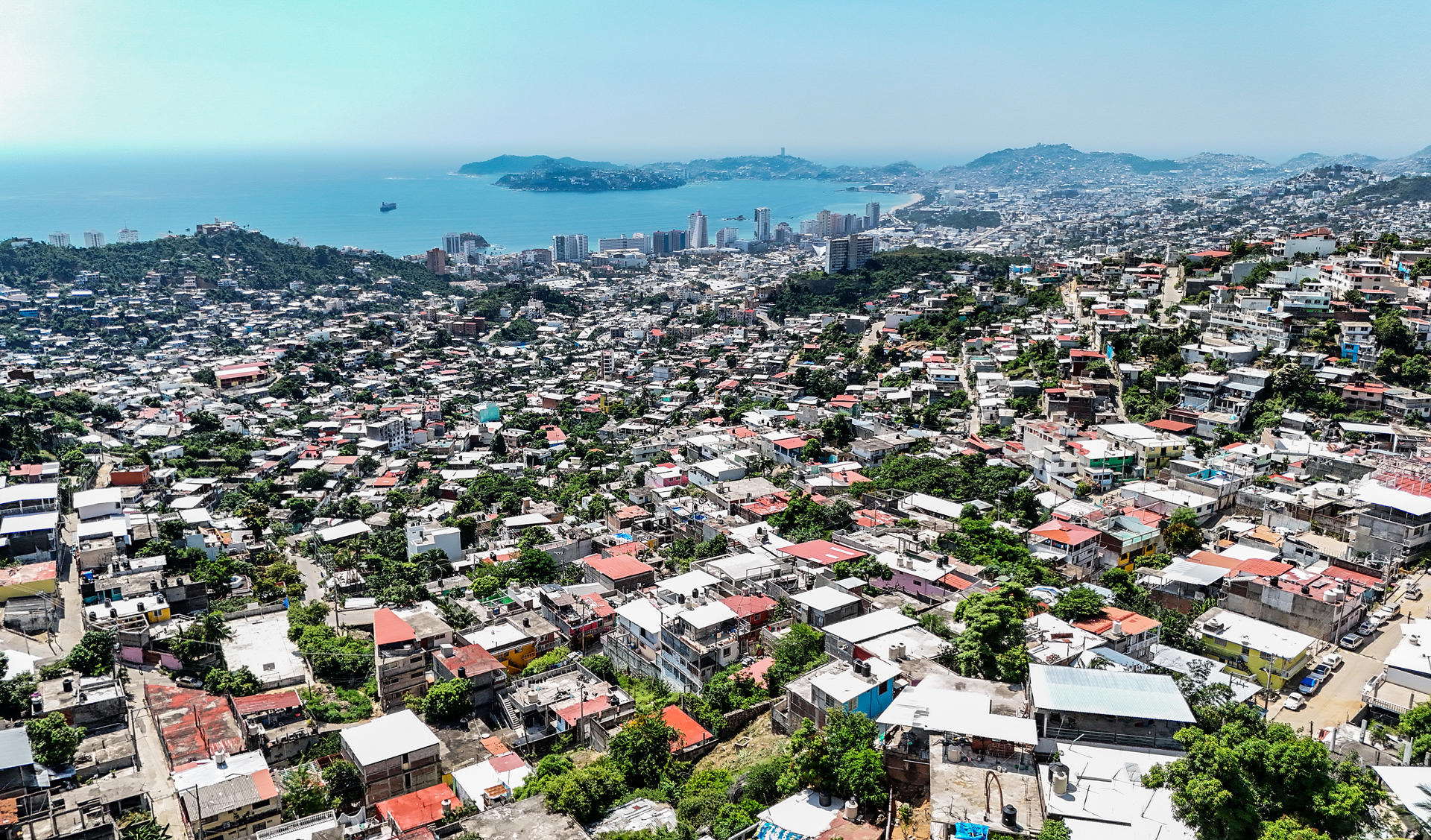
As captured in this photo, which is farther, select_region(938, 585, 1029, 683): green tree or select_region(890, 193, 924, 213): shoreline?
select_region(890, 193, 924, 213): shoreline

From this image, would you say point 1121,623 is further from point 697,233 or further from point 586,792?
point 697,233

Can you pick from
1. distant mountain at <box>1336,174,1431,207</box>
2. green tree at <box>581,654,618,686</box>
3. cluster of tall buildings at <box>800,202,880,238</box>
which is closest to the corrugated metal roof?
green tree at <box>581,654,618,686</box>

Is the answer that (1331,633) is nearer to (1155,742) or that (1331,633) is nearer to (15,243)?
(1155,742)

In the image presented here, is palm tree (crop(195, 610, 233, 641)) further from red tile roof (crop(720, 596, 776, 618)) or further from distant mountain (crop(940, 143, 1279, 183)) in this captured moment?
distant mountain (crop(940, 143, 1279, 183))

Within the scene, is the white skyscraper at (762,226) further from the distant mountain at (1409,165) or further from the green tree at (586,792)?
the green tree at (586,792)

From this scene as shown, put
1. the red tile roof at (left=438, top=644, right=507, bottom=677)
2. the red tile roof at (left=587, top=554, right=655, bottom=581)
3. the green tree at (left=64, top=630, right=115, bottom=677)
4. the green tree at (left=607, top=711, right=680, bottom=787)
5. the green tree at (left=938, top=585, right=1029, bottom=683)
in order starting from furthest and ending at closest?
the red tile roof at (left=587, top=554, right=655, bottom=581)
the red tile roof at (left=438, top=644, right=507, bottom=677)
the green tree at (left=64, top=630, right=115, bottom=677)
the green tree at (left=607, top=711, right=680, bottom=787)
the green tree at (left=938, top=585, right=1029, bottom=683)

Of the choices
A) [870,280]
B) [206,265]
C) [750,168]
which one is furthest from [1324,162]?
[206,265]

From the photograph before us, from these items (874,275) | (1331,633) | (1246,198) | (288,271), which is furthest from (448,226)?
(1331,633)

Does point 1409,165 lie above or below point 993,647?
above
